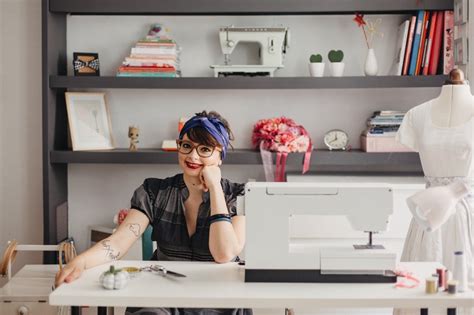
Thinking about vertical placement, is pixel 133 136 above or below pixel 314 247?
above

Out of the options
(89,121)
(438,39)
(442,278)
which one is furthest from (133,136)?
(442,278)

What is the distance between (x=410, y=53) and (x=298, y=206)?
1.96m

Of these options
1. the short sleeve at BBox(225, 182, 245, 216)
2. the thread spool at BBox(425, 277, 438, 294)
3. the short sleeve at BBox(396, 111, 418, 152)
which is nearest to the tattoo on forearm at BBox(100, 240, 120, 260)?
the short sleeve at BBox(225, 182, 245, 216)

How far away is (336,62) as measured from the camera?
393cm

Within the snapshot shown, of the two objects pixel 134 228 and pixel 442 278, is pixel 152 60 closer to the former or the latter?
pixel 134 228

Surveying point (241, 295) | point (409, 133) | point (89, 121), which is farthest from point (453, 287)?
point (89, 121)

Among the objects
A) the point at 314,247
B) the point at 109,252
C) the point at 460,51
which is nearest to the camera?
the point at 314,247

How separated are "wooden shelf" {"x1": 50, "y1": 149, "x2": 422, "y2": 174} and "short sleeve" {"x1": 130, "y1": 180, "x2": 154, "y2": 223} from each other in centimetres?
120

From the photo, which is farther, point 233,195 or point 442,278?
point 233,195

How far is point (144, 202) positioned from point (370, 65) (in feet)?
5.81

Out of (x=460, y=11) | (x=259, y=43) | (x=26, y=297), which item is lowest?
(x=26, y=297)

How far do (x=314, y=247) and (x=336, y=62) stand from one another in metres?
1.91

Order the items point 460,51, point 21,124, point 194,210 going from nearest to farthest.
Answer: point 194,210
point 460,51
point 21,124

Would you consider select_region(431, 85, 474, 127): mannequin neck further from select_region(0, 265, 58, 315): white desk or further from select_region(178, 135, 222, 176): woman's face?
select_region(0, 265, 58, 315): white desk
